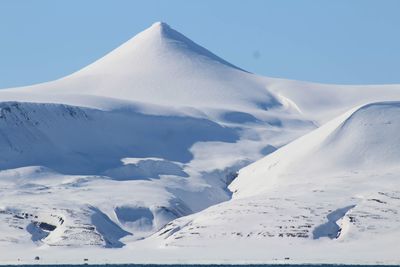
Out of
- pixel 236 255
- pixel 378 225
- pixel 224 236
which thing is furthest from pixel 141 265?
pixel 378 225

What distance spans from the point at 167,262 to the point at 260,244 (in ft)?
79.6

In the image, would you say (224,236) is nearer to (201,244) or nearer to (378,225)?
(201,244)

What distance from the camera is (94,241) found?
197375mm

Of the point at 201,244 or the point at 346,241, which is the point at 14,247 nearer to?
the point at 201,244

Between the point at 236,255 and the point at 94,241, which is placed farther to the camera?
the point at 94,241

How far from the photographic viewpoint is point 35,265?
536 ft

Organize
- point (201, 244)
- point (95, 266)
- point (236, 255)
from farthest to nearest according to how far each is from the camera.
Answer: point (201, 244) < point (236, 255) < point (95, 266)

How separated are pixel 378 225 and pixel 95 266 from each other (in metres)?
52.1

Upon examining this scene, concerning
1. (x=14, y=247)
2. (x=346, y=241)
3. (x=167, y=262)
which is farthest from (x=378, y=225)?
(x=14, y=247)

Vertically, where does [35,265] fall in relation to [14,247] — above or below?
below

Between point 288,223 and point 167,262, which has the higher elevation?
point 288,223

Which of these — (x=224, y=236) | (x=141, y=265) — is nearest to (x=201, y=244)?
(x=224, y=236)

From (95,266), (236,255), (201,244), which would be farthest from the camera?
(201,244)

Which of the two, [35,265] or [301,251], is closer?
[35,265]
